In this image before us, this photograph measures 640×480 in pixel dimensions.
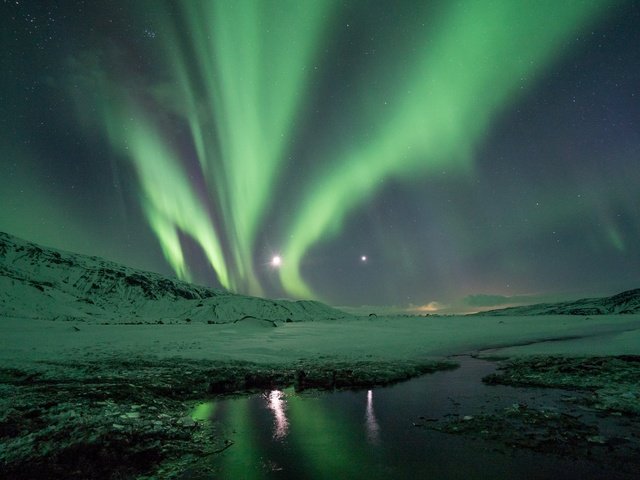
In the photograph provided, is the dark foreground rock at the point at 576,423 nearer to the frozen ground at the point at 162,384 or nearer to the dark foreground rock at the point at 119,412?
the frozen ground at the point at 162,384

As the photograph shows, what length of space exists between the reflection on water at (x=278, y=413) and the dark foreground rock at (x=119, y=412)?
3.98ft

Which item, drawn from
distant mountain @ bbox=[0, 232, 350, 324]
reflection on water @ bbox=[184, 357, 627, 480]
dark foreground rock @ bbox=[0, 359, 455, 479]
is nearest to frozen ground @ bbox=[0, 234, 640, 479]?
dark foreground rock @ bbox=[0, 359, 455, 479]

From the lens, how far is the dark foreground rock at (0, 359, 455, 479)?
638 centimetres

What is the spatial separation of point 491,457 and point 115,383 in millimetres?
12119

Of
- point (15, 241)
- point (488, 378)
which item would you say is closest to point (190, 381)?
point (488, 378)

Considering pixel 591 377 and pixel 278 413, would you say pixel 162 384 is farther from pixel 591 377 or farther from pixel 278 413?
pixel 591 377

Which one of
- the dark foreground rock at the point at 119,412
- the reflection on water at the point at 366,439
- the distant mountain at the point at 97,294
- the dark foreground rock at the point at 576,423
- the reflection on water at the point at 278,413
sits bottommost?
the dark foreground rock at the point at 576,423

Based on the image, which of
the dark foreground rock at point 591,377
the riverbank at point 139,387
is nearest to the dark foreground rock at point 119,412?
the riverbank at point 139,387

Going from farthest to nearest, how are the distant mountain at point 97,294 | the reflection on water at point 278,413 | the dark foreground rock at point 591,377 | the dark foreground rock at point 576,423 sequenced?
the distant mountain at point 97,294 < the dark foreground rock at point 591,377 < the reflection on water at point 278,413 < the dark foreground rock at point 576,423

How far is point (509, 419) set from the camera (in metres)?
8.76

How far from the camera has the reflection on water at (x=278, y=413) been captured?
8.43m

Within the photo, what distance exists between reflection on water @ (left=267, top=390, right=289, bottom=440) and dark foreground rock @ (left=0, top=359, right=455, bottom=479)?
121 centimetres

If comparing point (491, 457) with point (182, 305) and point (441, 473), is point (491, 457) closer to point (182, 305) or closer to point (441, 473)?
point (441, 473)

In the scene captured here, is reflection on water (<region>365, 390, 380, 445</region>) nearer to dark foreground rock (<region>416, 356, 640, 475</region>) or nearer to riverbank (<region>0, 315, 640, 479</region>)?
dark foreground rock (<region>416, 356, 640, 475</region>)
